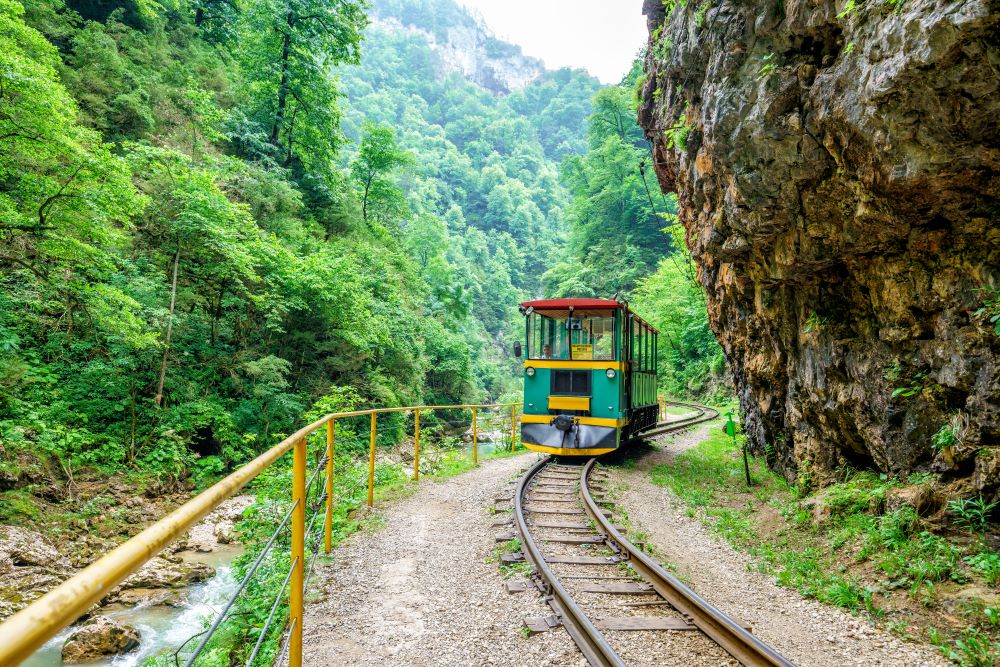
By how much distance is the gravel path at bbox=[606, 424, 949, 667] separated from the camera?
388 centimetres

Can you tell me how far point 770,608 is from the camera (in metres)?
4.69

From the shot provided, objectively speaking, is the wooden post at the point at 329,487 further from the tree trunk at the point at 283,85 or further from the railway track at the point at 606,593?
the tree trunk at the point at 283,85

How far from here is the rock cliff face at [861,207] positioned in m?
4.35

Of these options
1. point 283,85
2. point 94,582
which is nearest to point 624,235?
point 283,85

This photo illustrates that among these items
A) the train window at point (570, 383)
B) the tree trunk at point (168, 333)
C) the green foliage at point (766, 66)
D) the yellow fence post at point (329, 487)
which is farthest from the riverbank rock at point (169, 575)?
the green foliage at point (766, 66)

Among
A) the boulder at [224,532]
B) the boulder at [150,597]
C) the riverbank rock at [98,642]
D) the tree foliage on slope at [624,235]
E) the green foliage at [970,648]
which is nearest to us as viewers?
the green foliage at [970,648]

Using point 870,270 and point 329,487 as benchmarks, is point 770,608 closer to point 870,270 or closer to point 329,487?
point 870,270

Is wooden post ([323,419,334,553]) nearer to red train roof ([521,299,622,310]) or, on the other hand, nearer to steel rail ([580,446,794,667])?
steel rail ([580,446,794,667])

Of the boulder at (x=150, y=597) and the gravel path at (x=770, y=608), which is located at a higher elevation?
the gravel path at (x=770, y=608)

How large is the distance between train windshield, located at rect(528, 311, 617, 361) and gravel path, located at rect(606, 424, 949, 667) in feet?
12.8

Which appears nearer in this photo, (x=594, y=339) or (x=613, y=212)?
(x=594, y=339)

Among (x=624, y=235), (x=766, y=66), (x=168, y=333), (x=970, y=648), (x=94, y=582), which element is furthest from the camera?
(x=624, y=235)

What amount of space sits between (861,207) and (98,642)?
920 centimetres

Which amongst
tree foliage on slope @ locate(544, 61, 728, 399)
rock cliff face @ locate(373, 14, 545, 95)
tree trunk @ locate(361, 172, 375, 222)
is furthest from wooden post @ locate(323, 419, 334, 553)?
rock cliff face @ locate(373, 14, 545, 95)
